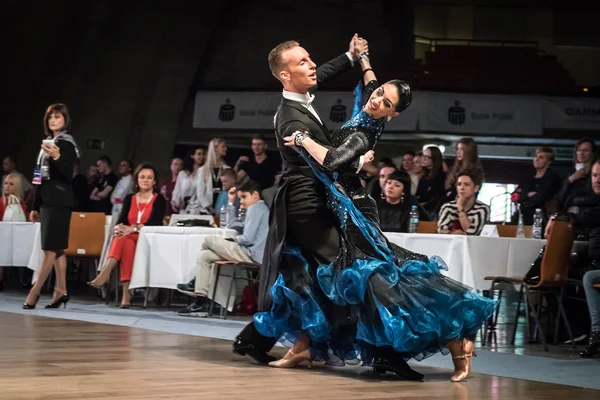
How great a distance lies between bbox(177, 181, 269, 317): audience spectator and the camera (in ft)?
22.6

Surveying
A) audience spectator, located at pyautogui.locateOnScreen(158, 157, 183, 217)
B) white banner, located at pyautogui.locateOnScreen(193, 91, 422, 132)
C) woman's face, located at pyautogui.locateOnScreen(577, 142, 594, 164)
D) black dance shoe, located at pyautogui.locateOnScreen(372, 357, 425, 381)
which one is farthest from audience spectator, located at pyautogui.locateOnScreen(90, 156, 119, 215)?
black dance shoe, located at pyautogui.locateOnScreen(372, 357, 425, 381)

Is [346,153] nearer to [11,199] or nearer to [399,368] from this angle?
[399,368]

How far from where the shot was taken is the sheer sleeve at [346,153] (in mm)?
3834

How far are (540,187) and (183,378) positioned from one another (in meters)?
4.61

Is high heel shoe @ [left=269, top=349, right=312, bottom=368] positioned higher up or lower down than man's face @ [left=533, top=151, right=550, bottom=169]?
lower down

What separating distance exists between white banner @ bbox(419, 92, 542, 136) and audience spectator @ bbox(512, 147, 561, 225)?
681 cm

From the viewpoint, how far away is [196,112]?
1595 centimetres

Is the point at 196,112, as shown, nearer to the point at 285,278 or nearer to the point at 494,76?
the point at 494,76

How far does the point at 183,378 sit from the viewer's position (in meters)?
3.73

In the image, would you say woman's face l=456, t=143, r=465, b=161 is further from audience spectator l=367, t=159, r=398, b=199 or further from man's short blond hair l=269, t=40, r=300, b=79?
man's short blond hair l=269, t=40, r=300, b=79

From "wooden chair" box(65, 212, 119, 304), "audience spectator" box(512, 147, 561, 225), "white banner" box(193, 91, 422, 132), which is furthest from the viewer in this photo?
"white banner" box(193, 91, 422, 132)

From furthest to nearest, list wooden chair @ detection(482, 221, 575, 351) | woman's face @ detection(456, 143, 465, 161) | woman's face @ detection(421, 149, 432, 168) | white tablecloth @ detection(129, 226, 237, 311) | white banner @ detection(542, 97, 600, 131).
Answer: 1. white banner @ detection(542, 97, 600, 131)
2. woman's face @ detection(421, 149, 432, 168)
3. white tablecloth @ detection(129, 226, 237, 311)
4. woman's face @ detection(456, 143, 465, 161)
5. wooden chair @ detection(482, 221, 575, 351)

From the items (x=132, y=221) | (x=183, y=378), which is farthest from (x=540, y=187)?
(x=183, y=378)

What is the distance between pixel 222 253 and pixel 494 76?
10.6 m
